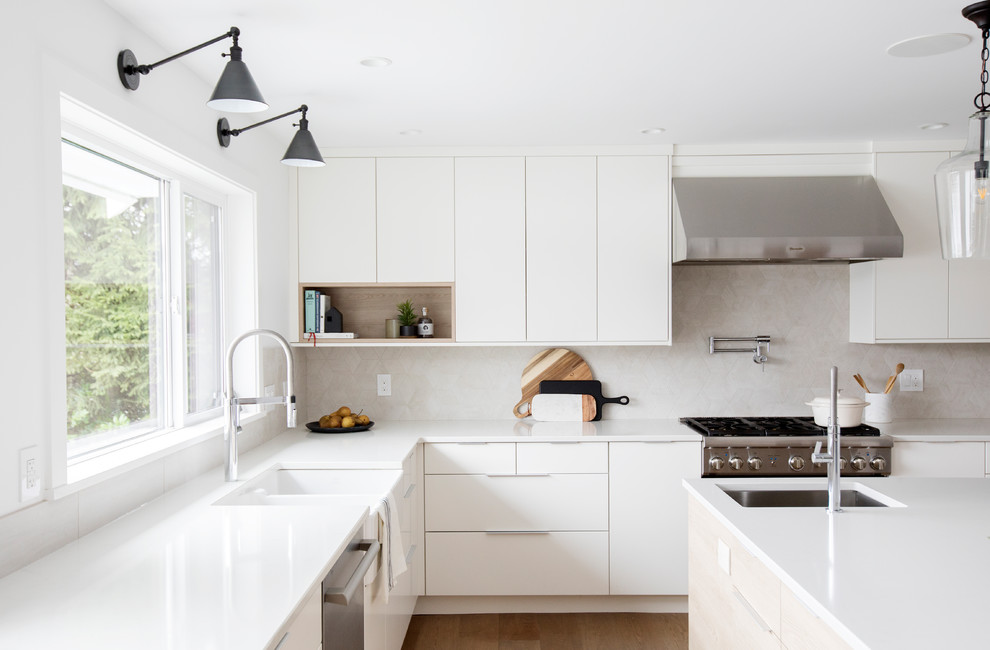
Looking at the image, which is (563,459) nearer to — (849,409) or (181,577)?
(849,409)

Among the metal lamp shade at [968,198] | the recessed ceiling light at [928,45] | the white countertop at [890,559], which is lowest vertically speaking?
the white countertop at [890,559]

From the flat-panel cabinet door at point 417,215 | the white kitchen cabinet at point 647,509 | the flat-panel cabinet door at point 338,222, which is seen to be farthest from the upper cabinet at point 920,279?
the flat-panel cabinet door at point 338,222

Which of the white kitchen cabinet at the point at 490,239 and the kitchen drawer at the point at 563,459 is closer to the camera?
the kitchen drawer at the point at 563,459

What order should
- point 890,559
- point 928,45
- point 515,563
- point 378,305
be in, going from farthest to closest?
point 378,305 < point 515,563 < point 928,45 < point 890,559

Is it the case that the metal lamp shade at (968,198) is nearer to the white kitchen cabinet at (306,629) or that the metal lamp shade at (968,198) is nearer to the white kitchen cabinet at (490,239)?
the white kitchen cabinet at (306,629)

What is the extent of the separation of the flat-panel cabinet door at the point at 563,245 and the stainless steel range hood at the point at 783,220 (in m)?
0.44

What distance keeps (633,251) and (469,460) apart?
51.6 inches

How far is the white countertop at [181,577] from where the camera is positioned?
4.26 ft

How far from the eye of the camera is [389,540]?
235 cm

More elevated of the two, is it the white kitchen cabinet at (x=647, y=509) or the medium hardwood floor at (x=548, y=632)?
the white kitchen cabinet at (x=647, y=509)

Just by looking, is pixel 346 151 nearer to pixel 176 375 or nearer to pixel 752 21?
pixel 176 375

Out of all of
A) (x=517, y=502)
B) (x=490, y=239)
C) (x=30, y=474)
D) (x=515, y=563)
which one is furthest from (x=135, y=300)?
(x=515, y=563)

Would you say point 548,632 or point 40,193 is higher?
point 40,193

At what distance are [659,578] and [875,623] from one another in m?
2.25
